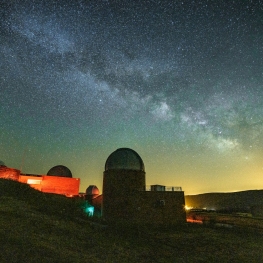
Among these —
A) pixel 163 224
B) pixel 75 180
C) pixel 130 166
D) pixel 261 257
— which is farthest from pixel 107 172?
pixel 261 257

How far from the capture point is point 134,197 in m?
21.1

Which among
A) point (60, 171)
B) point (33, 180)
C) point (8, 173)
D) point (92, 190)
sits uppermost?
point (60, 171)

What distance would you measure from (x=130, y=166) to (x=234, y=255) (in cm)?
1349

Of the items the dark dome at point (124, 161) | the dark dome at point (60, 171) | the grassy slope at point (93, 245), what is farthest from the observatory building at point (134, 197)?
the dark dome at point (60, 171)

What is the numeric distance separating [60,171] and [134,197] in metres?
18.6

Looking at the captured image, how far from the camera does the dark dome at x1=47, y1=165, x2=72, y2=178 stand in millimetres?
34688

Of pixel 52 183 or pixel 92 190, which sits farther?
pixel 92 190

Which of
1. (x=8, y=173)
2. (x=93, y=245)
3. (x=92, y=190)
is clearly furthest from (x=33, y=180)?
(x=93, y=245)

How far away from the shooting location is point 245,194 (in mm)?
58344

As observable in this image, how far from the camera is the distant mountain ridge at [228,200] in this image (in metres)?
53.4

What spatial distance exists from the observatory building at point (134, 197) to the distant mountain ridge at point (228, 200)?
117 feet

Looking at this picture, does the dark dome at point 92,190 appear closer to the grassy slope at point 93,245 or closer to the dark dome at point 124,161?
the dark dome at point 124,161

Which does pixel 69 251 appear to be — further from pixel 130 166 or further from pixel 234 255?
pixel 130 166

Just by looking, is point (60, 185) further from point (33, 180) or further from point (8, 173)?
point (8, 173)
